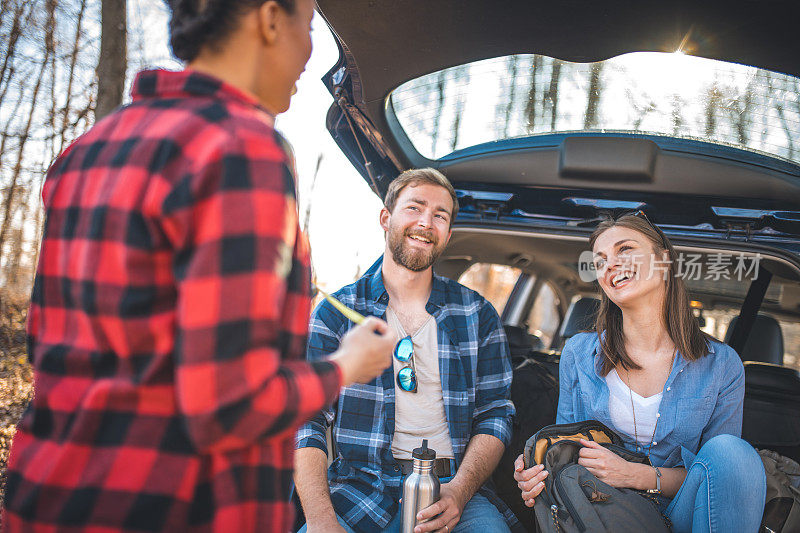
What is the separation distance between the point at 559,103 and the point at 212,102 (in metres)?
1.56

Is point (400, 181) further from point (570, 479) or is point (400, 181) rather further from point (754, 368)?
point (754, 368)

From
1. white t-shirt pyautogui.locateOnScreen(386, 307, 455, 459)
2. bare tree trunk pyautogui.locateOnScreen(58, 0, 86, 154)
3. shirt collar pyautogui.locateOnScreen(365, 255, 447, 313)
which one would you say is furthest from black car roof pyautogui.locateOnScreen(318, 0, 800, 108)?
bare tree trunk pyautogui.locateOnScreen(58, 0, 86, 154)

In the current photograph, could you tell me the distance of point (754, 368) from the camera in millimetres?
2389

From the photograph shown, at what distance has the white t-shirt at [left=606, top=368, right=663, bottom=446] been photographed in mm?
1898

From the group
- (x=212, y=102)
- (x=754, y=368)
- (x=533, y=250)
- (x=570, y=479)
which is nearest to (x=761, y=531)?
(x=570, y=479)

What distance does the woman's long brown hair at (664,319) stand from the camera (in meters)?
1.99

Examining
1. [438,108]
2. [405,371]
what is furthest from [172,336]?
[438,108]

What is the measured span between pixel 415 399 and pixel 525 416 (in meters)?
0.66

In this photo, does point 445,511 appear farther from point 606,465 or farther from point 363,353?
point 363,353

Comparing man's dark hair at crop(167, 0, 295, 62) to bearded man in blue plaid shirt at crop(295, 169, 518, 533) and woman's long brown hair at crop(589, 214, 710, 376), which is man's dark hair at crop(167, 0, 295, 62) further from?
woman's long brown hair at crop(589, 214, 710, 376)

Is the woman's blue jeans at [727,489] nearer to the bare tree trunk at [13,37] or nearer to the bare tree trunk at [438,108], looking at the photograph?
the bare tree trunk at [438,108]

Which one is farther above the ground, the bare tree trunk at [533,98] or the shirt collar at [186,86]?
A: the bare tree trunk at [533,98]

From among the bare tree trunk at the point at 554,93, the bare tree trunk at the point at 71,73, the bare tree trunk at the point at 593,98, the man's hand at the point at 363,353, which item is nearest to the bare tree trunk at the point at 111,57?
the bare tree trunk at the point at 71,73

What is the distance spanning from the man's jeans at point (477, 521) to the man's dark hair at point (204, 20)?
148cm
